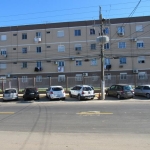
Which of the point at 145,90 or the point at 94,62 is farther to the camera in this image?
the point at 94,62

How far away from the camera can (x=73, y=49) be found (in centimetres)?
4366

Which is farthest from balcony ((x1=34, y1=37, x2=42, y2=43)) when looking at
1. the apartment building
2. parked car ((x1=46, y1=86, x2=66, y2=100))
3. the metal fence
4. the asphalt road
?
the asphalt road

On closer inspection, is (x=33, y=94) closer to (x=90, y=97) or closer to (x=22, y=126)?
(x=90, y=97)

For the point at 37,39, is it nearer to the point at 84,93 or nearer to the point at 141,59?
the point at 141,59

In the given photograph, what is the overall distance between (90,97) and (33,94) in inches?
253

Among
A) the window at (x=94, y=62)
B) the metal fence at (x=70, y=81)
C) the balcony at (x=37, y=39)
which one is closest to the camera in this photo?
the metal fence at (x=70, y=81)

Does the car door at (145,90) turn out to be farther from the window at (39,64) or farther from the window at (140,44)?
the window at (39,64)

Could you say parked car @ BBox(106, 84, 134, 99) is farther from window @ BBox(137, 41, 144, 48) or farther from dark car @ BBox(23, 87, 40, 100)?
window @ BBox(137, 41, 144, 48)

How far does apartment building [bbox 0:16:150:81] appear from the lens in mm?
41812

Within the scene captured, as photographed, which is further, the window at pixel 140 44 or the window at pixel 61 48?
the window at pixel 61 48

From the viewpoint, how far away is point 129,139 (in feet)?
22.8

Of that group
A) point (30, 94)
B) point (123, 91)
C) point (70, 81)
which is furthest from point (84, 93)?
point (70, 81)

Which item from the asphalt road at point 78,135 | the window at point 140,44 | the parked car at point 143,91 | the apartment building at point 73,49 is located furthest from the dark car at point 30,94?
the window at point 140,44

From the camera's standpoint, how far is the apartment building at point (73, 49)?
137ft
